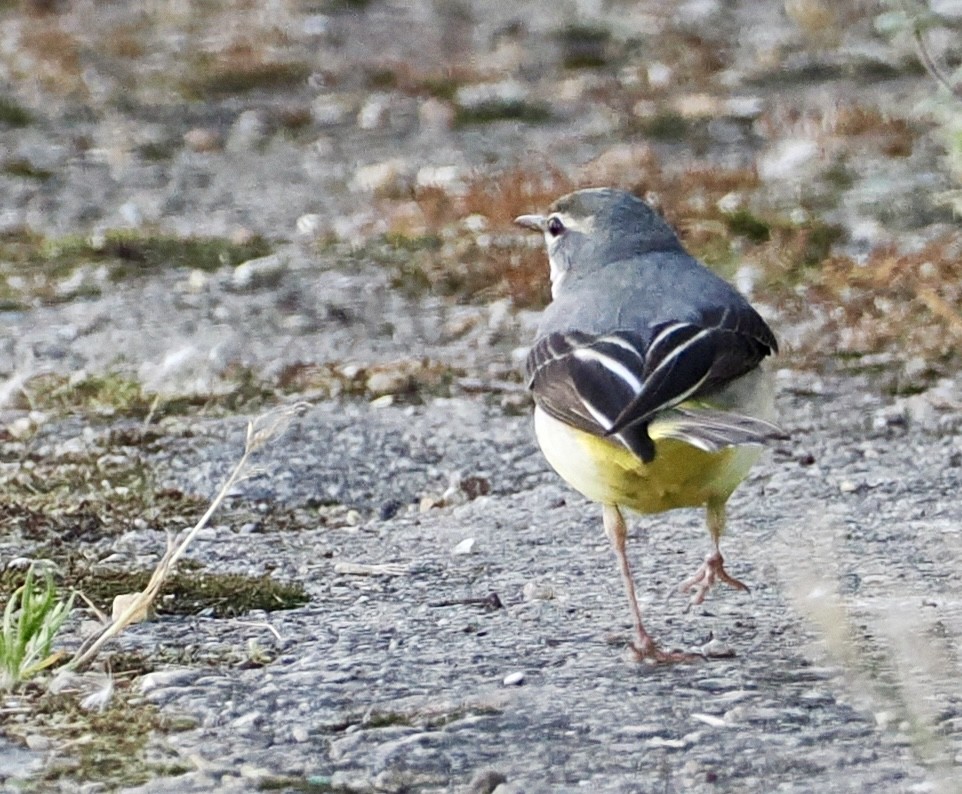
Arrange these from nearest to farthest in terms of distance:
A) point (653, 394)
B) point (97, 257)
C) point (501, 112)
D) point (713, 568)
A: 1. point (653, 394)
2. point (713, 568)
3. point (97, 257)
4. point (501, 112)

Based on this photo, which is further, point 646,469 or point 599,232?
point 599,232

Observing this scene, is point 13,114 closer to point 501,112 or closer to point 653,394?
point 501,112

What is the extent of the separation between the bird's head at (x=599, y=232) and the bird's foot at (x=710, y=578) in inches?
43.4

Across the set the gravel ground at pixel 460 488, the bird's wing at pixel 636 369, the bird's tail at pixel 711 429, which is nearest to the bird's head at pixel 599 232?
the bird's wing at pixel 636 369

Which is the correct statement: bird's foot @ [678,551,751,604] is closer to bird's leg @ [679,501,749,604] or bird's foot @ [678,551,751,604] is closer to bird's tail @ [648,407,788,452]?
bird's leg @ [679,501,749,604]

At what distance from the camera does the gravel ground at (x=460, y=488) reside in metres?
4.31

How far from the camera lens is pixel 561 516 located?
673cm

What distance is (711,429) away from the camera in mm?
4750

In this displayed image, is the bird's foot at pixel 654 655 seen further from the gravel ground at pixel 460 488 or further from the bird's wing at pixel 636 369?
the bird's wing at pixel 636 369

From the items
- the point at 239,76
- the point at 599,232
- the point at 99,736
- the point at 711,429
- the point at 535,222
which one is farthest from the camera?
the point at 239,76


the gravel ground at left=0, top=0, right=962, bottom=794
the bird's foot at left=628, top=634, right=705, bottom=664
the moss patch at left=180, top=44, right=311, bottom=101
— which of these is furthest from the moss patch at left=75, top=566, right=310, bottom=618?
the moss patch at left=180, top=44, right=311, bottom=101

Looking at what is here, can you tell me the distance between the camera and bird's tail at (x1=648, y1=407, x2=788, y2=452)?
15.1 feet

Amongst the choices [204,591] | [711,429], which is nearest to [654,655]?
[711,429]

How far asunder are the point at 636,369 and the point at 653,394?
0.19 meters
